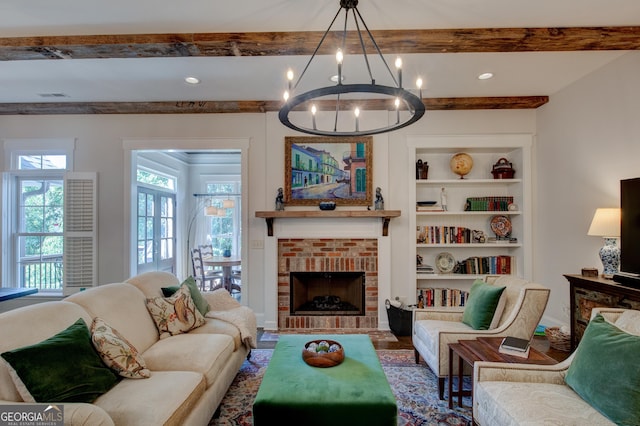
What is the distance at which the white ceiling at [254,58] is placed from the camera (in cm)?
237

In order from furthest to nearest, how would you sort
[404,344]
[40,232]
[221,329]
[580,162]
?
[40,232] < [404,344] < [580,162] < [221,329]

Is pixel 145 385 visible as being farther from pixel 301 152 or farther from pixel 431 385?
pixel 301 152

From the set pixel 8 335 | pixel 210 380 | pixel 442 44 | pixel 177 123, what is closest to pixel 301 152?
pixel 177 123

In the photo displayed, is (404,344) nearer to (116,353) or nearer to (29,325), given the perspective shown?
(116,353)

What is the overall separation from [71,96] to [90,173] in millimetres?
969

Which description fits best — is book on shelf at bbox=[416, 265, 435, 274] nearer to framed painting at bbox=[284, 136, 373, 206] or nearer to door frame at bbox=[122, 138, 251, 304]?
framed painting at bbox=[284, 136, 373, 206]

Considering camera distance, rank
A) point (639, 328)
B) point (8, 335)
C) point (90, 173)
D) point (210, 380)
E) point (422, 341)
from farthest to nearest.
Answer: point (90, 173)
point (422, 341)
point (210, 380)
point (639, 328)
point (8, 335)

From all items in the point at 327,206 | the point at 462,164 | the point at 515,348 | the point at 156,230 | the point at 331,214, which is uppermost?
the point at 462,164

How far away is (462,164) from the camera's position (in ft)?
14.4

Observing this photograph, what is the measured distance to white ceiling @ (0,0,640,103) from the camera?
2.37m

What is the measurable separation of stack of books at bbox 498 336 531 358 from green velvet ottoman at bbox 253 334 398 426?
2.80 ft

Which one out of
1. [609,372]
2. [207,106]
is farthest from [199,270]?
[609,372]

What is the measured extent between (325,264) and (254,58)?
8.28 feet

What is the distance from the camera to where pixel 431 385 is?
274cm
